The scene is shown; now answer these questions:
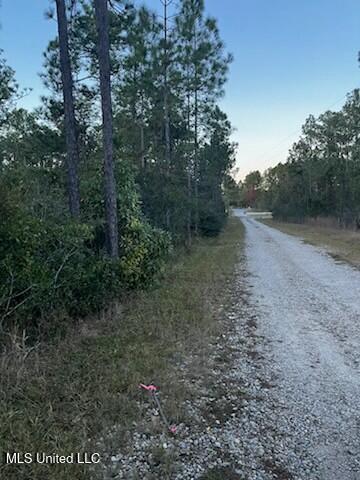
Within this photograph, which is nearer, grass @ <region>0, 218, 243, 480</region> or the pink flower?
grass @ <region>0, 218, 243, 480</region>

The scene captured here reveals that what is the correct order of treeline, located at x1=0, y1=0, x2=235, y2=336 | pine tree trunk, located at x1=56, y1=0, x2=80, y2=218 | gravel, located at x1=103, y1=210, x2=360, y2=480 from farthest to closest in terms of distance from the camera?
pine tree trunk, located at x1=56, y1=0, x2=80, y2=218
treeline, located at x1=0, y1=0, x2=235, y2=336
gravel, located at x1=103, y1=210, x2=360, y2=480

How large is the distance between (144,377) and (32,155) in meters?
10.9

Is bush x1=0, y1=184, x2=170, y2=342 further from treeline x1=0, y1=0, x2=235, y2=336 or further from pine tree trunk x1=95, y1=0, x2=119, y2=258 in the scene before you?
pine tree trunk x1=95, y1=0, x2=119, y2=258

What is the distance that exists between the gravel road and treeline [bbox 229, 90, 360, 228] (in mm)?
20690

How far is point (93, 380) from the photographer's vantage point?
123 inches

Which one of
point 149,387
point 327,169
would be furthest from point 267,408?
point 327,169

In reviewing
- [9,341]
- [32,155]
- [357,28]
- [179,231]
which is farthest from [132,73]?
[9,341]

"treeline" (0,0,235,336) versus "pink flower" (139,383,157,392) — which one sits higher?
"treeline" (0,0,235,336)

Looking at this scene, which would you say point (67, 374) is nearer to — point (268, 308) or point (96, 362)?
point (96, 362)

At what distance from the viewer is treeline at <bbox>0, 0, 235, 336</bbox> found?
13.9 ft

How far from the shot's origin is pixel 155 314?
5258 millimetres

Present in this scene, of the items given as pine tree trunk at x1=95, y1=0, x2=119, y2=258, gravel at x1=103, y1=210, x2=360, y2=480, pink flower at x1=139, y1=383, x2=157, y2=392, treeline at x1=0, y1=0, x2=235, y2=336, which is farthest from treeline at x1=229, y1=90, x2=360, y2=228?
pink flower at x1=139, y1=383, x2=157, y2=392

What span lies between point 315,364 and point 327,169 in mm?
30199

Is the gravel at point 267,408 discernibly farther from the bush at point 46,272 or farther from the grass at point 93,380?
the bush at point 46,272
